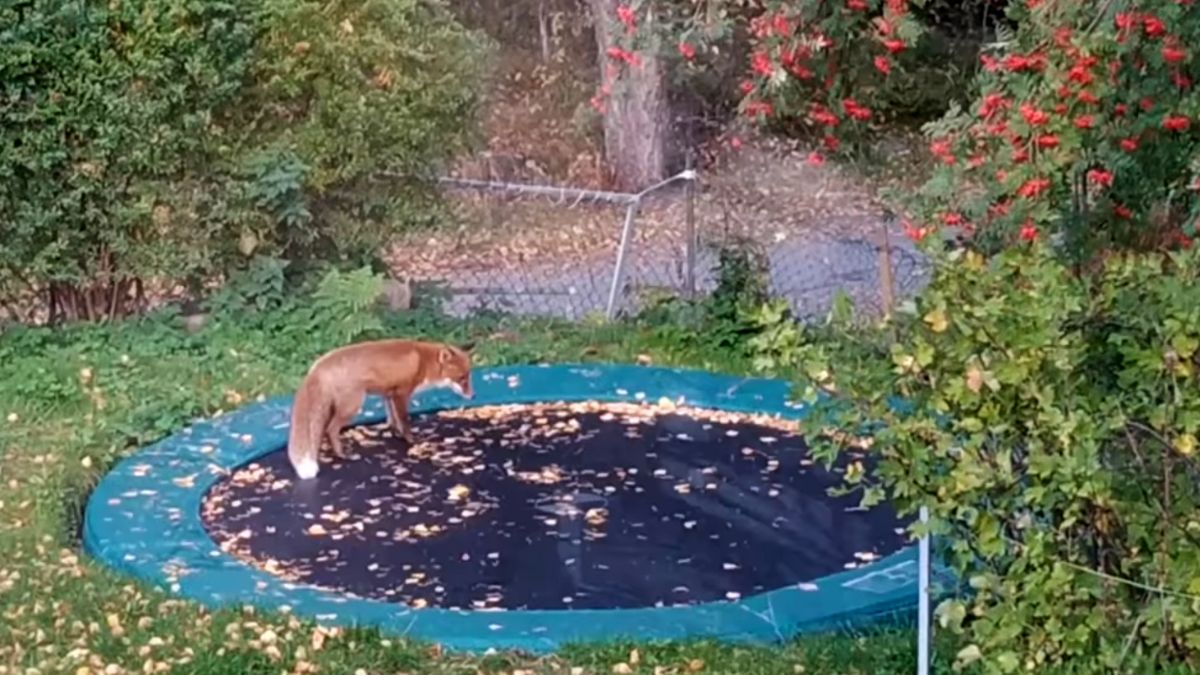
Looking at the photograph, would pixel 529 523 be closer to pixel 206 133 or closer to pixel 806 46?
pixel 806 46

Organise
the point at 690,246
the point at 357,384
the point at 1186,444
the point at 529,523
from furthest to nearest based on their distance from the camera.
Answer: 1. the point at 690,246
2. the point at 357,384
3. the point at 529,523
4. the point at 1186,444

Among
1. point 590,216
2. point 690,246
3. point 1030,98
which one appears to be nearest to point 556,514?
point 1030,98

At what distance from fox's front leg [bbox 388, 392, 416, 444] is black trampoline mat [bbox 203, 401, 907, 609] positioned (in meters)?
0.06

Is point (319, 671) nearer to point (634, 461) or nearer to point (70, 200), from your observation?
point (634, 461)

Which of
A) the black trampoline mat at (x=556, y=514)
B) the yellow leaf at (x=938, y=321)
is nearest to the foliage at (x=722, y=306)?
the black trampoline mat at (x=556, y=514)

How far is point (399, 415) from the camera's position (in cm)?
675

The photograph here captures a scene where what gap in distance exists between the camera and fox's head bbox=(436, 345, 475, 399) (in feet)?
Result: 22.4

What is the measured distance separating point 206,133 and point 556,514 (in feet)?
11.1

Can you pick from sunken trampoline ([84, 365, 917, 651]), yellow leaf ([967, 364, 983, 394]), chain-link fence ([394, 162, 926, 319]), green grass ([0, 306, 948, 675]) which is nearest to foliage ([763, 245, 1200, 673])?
yellow leaf ([967, 364, 983, 394])

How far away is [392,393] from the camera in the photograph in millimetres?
6645

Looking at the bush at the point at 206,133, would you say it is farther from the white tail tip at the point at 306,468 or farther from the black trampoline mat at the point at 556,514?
the white tail tip at the point at 306,468

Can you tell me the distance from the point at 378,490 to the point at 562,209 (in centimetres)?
689

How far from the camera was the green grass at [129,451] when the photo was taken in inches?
181

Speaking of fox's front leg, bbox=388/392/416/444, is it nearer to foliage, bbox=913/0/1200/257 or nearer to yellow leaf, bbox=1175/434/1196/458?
Result: foliage, bbox=913/0/1200/257
